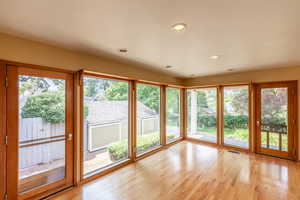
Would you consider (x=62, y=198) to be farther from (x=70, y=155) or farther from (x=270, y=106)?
(x=270, y=106)

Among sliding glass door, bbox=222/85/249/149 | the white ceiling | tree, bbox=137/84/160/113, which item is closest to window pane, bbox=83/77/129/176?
tree, bbox=137/84/160/113

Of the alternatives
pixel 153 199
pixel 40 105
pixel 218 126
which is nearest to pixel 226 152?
pixel 218 126

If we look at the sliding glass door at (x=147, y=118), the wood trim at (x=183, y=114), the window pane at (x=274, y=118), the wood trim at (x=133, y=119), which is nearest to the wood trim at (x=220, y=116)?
the window pane at (x=274, y=118)

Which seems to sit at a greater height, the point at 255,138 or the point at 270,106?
the point at 270,106

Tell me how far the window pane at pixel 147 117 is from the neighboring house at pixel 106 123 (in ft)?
0.16

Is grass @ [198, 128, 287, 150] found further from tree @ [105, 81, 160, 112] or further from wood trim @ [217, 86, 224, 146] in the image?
tree @ [105, 81, 160, 112]

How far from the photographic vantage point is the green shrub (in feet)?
11.0

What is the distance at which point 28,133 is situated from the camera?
2162 mm

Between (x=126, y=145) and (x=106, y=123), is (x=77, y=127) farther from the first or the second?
(x=126, y=145)

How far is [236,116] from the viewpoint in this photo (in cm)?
460

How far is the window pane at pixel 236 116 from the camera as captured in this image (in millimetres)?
4430

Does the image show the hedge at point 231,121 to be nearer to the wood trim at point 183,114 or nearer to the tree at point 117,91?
the wood trim at point 183,114

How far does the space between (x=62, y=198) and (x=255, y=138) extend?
503 centimetres

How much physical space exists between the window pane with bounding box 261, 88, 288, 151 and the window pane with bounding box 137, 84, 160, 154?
3.12 m
